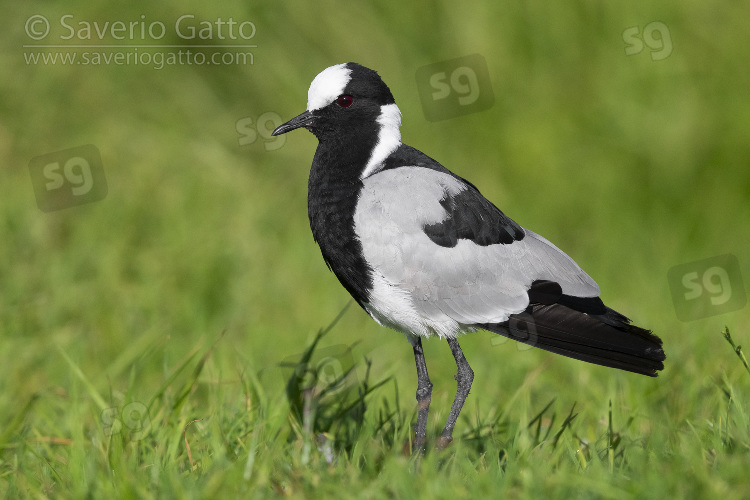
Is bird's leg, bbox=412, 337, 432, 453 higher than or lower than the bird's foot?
higher

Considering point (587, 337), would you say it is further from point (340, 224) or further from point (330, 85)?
point (330, 85)

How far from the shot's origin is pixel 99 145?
19.7ft

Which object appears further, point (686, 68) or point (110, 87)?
point (686, 68)

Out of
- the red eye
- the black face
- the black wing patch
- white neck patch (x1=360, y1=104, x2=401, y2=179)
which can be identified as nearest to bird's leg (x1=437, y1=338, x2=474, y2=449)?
the black wing patch

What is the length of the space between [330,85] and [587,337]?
1444mm

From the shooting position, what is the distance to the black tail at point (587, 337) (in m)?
3.15

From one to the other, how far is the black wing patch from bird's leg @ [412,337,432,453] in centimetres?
51

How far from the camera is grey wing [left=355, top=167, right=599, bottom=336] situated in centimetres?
327

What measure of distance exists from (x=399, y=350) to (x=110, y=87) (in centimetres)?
289

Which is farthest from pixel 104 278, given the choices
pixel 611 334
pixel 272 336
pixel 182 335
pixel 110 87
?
pixel 611 334

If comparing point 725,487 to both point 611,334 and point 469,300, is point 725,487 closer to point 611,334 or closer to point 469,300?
point 611,334

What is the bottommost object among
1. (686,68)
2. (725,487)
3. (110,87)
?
(725,487)

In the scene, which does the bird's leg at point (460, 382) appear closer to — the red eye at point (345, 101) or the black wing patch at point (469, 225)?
the black wing patch at point (469, 225)

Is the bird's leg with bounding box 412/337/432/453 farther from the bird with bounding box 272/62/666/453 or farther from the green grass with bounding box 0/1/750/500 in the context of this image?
the green grass with bounding box 0/1/750/500
